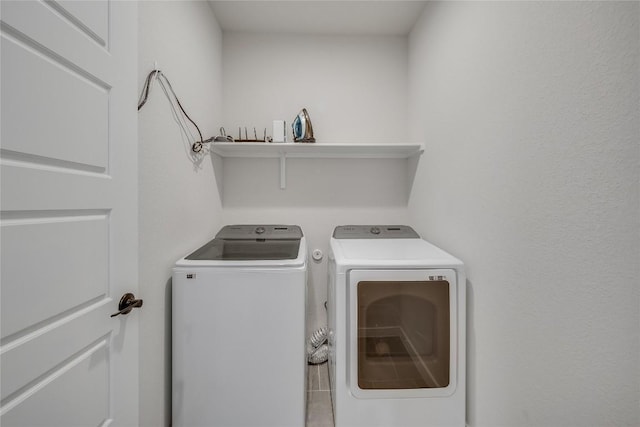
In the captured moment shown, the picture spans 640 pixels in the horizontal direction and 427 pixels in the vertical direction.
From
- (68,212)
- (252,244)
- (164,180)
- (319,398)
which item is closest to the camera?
(68,212)

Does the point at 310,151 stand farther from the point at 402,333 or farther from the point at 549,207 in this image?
the point at 549,207

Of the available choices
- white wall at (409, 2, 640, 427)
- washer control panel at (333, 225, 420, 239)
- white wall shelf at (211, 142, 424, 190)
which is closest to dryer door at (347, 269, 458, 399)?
white wall at (409, 2, 640, 427)

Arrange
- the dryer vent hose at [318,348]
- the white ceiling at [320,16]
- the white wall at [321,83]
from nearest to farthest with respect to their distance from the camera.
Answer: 1. the white ceiling at [320,16]
2. the dryer vent hose at [318,348]
3. the white wall at [321,83]

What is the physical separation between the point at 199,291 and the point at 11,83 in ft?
3.34

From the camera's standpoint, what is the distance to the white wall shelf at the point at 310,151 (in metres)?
1.95

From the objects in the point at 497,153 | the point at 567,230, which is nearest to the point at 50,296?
the point at 567,230

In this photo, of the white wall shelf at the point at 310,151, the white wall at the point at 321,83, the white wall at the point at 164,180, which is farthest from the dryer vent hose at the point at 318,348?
the white wall at the point at 321,83

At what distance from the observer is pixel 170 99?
1.39 meters

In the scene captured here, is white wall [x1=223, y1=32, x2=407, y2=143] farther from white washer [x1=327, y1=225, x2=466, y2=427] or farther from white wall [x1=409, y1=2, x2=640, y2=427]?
white washer [x1=327, y1=225, x2=466, y2=427]

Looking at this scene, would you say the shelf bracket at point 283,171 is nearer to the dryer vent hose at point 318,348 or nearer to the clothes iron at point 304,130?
the clothes iron at point 304,130

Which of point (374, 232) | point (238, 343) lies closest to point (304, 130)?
point (374, 232)

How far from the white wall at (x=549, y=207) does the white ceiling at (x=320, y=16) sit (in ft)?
2.33

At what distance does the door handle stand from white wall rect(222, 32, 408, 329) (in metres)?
1.30

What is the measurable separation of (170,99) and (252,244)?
3.37ft
